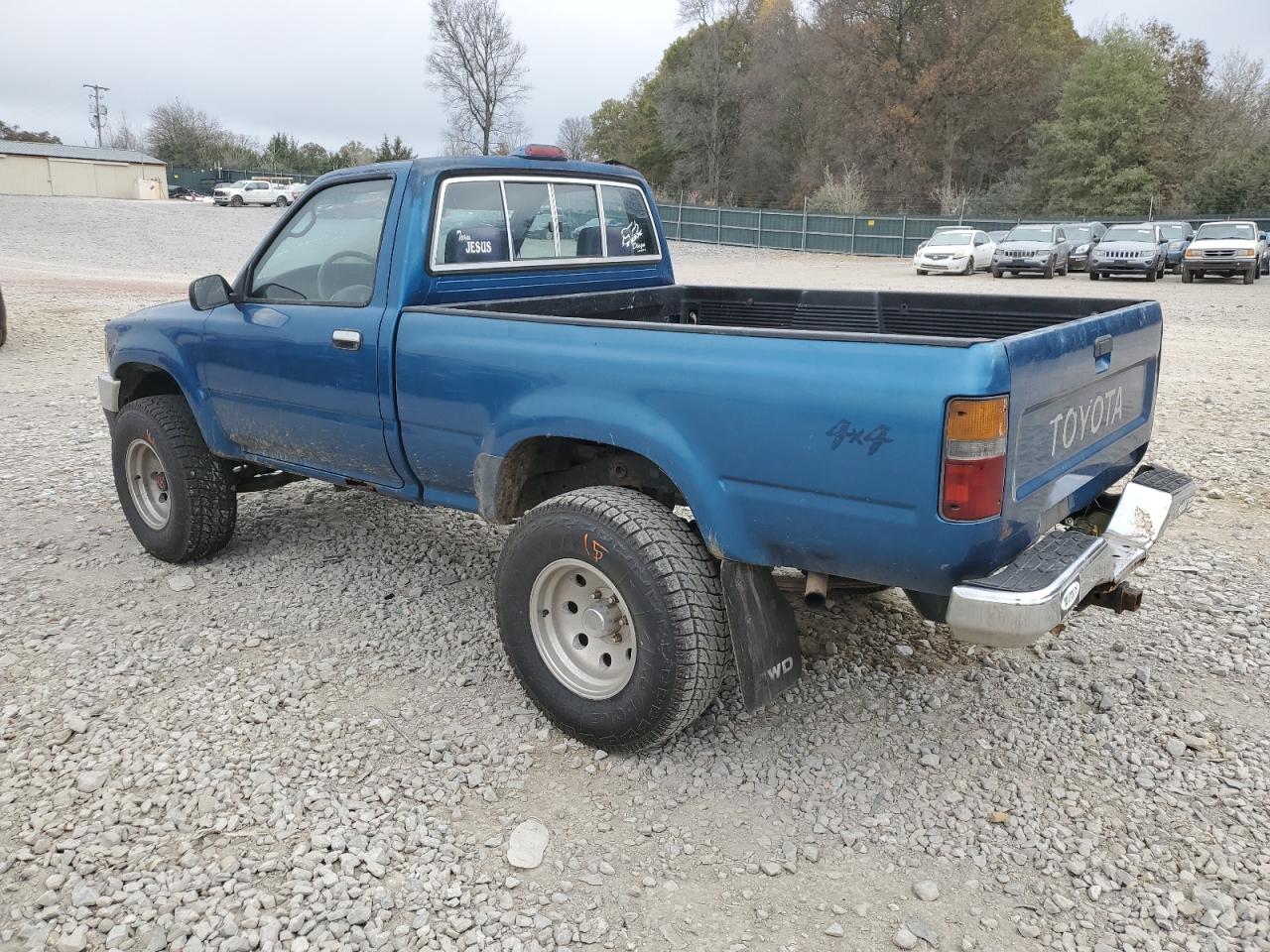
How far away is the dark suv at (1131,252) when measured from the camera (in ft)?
78.8

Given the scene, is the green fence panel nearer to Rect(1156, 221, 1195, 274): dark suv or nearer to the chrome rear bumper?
Rect(1156, 221, 1195, 274): dark suv

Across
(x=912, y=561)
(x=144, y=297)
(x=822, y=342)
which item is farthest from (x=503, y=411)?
(x=144, y=297)

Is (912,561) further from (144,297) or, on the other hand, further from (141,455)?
(144,297)

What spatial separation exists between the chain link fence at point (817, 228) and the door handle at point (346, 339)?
1435 inches

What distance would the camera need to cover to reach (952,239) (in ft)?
91.2

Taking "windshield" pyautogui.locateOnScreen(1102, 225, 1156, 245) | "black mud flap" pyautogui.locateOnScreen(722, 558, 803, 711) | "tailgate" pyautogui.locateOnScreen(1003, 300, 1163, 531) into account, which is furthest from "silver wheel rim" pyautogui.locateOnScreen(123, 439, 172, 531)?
"windshield" pyautogui.locateOnScreen(1102, 225, 1156, 245)

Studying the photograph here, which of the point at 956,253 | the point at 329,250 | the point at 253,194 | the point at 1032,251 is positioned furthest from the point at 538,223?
the point at 253,194

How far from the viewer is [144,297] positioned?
16750 mm

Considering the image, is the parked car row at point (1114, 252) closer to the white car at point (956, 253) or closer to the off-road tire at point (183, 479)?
the white car at point (956, 253)

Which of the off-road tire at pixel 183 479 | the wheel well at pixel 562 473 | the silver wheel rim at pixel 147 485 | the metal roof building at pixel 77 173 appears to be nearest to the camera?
the wheel well at pixel 562 473

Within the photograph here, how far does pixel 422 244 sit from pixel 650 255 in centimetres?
154

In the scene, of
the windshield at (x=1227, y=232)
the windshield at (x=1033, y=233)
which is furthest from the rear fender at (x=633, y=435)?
the windshield at (x=1227, y=232)

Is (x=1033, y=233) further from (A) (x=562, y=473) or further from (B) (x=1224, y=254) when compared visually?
(A) (x=562, y=473)

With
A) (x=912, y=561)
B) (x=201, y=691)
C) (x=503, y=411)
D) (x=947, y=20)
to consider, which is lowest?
(x=201, y=691)
